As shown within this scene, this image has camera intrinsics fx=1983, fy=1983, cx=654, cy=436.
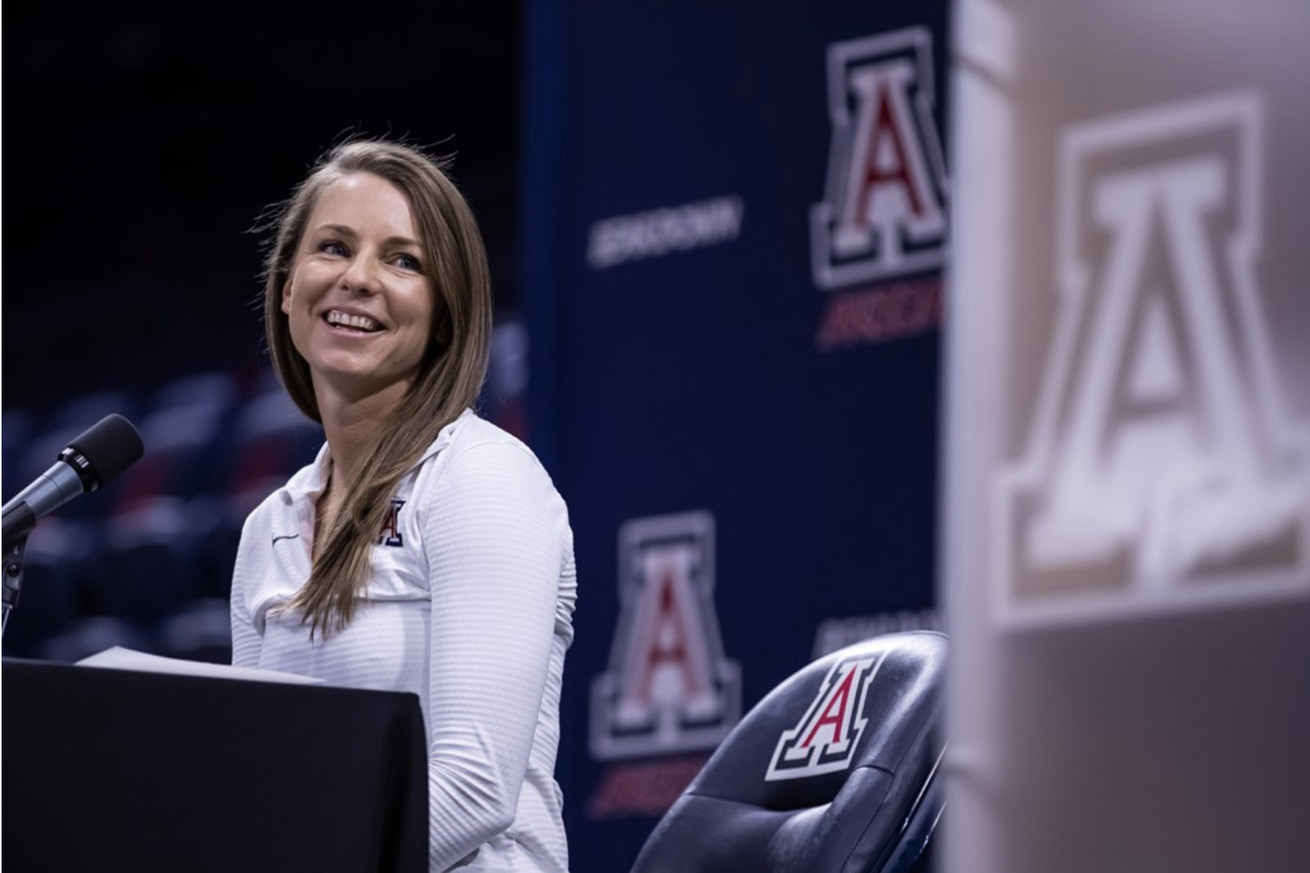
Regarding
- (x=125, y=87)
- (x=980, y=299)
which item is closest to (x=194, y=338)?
(x=125, y=87)

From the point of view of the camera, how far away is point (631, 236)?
11.4ft

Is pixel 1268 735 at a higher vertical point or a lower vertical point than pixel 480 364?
lower

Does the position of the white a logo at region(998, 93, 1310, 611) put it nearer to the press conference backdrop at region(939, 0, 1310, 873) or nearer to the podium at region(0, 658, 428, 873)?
the press conference backdrop at region(939, 0, 1310, 873)

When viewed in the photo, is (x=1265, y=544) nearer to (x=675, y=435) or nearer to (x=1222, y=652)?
(x=1222, y=652)

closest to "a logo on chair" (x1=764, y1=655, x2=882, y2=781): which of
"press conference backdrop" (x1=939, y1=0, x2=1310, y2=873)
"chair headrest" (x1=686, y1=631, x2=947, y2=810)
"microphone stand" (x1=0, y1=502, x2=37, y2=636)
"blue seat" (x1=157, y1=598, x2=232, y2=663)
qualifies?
"chair headrest" (x1=686, y1=631, x2=947, y2=810)

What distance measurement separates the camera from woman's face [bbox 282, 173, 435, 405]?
2.19 m

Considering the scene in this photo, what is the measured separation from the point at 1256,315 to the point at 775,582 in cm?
216

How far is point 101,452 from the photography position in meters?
1.93

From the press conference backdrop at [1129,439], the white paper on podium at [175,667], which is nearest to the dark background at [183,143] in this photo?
the white paper on podium at [175,667]

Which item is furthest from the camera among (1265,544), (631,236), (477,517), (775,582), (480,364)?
(631,236)

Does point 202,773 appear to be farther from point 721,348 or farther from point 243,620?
point 721,348

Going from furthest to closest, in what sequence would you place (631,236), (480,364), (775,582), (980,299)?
(631,236) < (775,582) < (480,364) < (980,299)

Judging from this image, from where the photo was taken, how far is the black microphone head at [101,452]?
1912mm

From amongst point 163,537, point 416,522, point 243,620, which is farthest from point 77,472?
point 163,537
